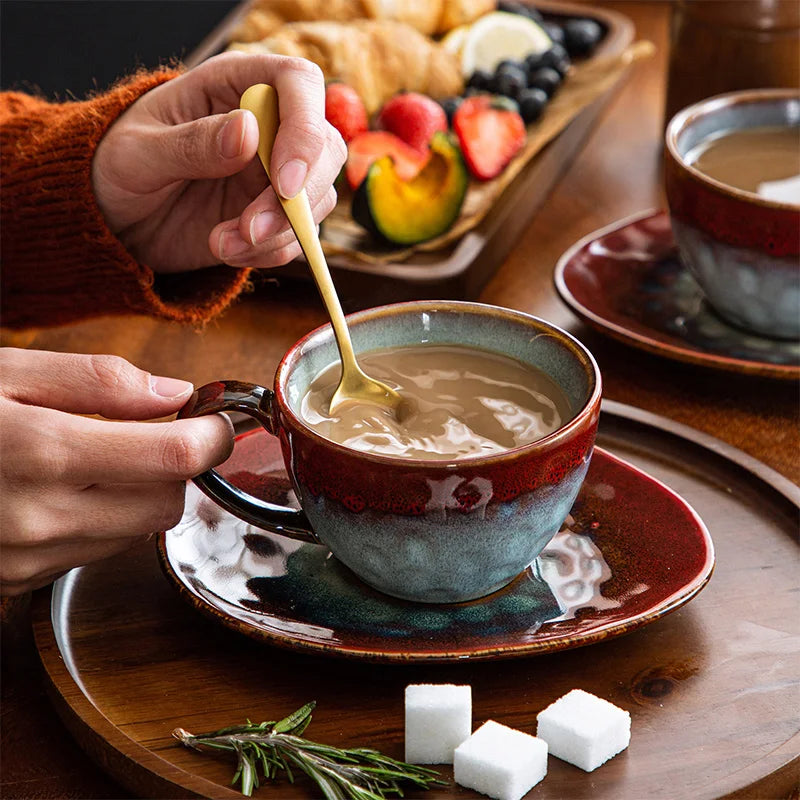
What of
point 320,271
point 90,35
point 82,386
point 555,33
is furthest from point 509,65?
point 90,35

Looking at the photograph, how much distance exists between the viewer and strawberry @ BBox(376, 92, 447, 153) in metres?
1.58

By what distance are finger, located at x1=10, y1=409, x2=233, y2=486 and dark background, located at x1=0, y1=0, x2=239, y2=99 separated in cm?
256

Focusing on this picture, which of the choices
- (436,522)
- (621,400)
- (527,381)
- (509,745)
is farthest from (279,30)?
(509,745)

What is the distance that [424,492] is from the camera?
2.15ft

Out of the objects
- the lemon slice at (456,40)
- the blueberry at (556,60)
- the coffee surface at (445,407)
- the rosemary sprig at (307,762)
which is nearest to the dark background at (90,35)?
the lemon slice at (456,40)

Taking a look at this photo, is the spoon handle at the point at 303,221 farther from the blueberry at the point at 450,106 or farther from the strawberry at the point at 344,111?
Result: the blueberry at the point at 450,106

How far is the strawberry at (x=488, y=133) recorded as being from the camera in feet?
4.90

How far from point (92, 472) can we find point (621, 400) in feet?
1.71

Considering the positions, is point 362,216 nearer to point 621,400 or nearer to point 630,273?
point 630,273

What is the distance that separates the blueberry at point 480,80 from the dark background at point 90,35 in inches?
63.0

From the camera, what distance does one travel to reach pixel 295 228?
2.79 ft

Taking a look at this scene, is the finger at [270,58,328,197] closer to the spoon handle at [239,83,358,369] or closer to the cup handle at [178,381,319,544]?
the spoon handle at [239,83,358,369]

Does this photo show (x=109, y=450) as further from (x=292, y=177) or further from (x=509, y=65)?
(x=509, y=65)

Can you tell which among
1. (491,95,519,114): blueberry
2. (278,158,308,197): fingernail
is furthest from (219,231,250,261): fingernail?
(491,95,519,114): blueberry
